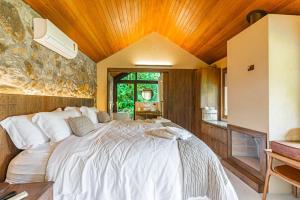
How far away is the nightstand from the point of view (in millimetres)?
1346

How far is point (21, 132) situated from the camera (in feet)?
6.36

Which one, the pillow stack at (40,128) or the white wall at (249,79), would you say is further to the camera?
the white wall at (249,79)

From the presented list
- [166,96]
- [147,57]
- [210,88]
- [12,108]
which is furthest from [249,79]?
[147,57]

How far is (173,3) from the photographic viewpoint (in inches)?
150

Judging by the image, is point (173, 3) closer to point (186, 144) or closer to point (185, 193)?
point (186, 144)

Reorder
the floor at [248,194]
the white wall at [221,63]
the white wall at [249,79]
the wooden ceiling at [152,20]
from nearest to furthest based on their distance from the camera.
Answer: the floor at [248,194] < the white wall at [249,79] < the wooden ceiling at [152,20] < the white wall at [221,63]

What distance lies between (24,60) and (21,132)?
900mm

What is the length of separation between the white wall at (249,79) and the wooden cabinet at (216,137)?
0.55 meters

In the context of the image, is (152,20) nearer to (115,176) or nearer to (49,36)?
(49,36)

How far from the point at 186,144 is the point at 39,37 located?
218 centimetres

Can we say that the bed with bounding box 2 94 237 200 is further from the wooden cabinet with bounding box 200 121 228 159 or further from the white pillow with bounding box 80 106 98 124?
the wooden cabinet with bounding box 200 121 228 159

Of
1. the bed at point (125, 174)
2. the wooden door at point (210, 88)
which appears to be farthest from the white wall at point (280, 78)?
the wooden door at point (210, 88)

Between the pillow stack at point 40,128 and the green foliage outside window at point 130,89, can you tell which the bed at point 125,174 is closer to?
the pillow stack at point 40,128

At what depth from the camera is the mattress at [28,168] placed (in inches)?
68.8
